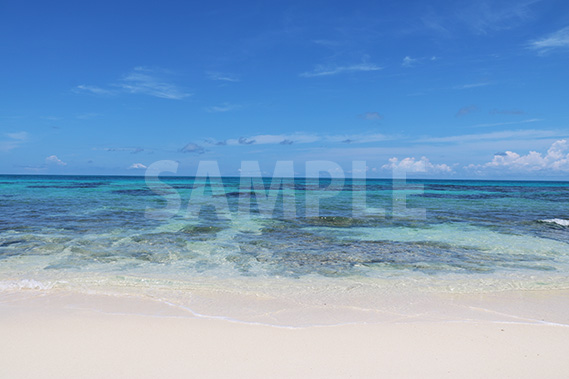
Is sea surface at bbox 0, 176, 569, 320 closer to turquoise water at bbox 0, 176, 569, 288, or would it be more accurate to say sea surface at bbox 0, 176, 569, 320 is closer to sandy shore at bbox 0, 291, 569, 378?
turquoise water at bbox 0, 176, 569, 288

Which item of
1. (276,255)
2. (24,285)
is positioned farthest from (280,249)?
(24,285)

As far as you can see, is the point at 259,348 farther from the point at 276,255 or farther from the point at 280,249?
the point at 280,249

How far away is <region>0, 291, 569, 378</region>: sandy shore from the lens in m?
3.66

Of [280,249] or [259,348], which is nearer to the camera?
[259,348]

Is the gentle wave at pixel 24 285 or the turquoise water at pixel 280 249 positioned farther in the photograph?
the turquoise water at pixel 280 249

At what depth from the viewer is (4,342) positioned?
165 inches

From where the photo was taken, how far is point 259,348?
414 centimetres

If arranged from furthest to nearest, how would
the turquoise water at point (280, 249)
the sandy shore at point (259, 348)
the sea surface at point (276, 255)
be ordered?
the turquoise water at point (280, 249) < the sea surface at point (276, 255) < the sandy shore at point (259, 348)

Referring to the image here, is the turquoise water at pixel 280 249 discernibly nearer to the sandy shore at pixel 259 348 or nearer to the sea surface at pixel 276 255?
the sea surface at pixel 276 255

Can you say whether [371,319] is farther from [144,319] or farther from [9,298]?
[9,298]

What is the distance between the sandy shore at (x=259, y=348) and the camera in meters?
3.66

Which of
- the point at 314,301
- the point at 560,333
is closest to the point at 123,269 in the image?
the point at 314,301

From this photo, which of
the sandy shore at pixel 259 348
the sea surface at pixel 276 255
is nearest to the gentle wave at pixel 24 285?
the sea surface at pixel 276 255

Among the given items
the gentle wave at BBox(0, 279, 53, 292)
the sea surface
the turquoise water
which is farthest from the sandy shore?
the turquoise water
